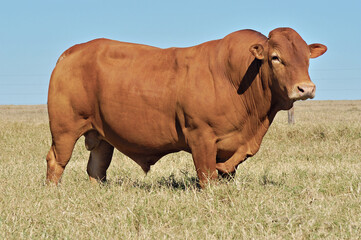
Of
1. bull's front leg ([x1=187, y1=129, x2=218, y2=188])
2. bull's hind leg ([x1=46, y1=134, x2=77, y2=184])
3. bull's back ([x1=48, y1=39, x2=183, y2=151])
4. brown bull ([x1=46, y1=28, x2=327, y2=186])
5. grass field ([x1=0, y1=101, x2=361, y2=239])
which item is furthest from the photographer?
bull's hind leg ([x1=46, y1=134, x2=77, y2=184])

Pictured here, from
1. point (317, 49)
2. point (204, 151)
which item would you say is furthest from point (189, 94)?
point (317, 49)

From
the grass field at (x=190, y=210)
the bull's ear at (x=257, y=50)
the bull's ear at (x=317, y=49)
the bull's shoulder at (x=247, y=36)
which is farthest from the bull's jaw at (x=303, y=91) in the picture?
the grass field at (x=190, y=210)

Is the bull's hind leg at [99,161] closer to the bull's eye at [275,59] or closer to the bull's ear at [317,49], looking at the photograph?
the bull's eye at [275,59]

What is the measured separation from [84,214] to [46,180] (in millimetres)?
1854

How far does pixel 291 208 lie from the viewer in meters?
4.20

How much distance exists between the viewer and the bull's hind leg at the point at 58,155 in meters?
5.98

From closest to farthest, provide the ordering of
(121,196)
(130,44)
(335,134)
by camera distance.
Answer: (121,196)
(130,44)
(335,134)

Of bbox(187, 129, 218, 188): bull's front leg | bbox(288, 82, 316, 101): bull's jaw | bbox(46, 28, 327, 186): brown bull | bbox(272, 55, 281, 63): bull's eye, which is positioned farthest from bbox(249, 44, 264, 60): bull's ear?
bbox(187, 129, 218, 188): bull's front leg

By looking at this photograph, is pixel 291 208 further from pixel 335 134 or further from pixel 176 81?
pixel 335 134

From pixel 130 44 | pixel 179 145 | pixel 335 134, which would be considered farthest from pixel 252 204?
pixel 335 134

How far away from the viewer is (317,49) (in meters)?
4.94

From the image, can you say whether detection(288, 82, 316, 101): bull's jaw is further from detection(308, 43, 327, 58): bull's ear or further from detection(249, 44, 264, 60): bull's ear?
detection(308, 43, 327, 58): bull's ear

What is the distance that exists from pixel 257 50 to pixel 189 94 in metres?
0.81

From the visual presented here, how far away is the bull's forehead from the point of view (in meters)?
4.58
